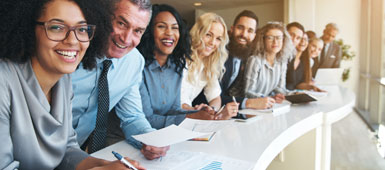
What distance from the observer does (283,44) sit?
3160mm

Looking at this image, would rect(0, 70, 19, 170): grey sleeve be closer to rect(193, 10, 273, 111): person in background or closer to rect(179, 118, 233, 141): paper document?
rect(179, 118, 233, 141): paper document

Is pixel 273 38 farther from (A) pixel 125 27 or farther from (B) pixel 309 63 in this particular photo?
(A) pixel 125 27

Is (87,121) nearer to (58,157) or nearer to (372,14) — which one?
(58,157)

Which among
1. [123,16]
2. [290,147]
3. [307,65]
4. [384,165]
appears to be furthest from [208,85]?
[384,165]

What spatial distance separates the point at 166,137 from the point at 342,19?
6644 mm

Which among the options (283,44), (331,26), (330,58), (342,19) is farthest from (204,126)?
(342,19)

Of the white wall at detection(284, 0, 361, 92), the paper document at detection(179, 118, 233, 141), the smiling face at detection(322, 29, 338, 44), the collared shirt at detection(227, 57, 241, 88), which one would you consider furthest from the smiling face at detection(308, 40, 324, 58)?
the paper document at detection(179, 118, 233, 141)

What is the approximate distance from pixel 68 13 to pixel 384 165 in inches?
148

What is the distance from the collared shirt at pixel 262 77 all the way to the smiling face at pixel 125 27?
1583 mm

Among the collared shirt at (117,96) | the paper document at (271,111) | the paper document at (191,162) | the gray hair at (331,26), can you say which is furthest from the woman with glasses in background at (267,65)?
the gray hair at (331,26)

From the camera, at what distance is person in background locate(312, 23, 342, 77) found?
4751mm

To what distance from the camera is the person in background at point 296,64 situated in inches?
137

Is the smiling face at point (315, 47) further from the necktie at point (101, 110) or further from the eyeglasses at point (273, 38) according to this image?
the necktie at point (101, 110)

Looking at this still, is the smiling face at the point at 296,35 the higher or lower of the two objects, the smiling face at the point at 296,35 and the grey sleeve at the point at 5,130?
the higher
